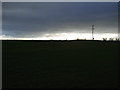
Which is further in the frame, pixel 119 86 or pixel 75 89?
pixel 119 86

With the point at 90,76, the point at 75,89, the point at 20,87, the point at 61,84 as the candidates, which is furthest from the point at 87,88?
the point at 90,76

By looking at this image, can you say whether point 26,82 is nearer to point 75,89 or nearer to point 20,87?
point 20,87

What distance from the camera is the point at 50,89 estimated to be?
9133 mm

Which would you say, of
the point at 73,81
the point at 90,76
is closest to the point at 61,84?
the point at 73,81

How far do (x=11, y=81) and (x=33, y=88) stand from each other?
1947 mm

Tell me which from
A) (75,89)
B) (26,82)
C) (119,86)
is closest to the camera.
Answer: (75,89)

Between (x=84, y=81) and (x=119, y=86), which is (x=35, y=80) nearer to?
(x=84, y=81)

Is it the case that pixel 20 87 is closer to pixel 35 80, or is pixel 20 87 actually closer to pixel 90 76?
pixel 35 80

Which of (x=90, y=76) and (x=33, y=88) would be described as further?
(x=90, y=76)

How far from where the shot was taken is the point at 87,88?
366 inches

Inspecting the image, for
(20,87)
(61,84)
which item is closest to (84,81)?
(61,84)

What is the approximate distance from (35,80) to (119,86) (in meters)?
3.44

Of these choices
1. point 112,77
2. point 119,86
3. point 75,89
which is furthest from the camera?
point 112,77

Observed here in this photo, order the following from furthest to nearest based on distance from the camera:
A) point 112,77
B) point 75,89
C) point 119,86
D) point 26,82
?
1. point 112,77
2. point 26,82
3. point 119,86
4. point 75,89
